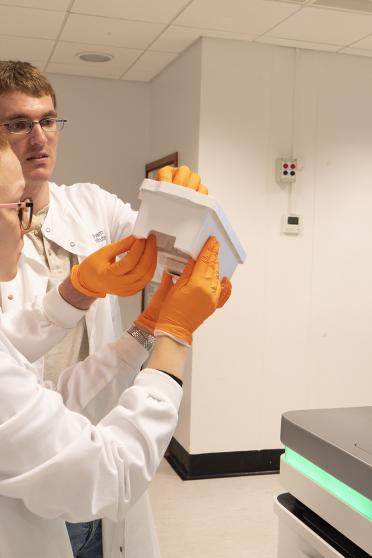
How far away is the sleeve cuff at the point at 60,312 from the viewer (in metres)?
1.38

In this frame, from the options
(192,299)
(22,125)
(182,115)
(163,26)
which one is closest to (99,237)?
(22,125)

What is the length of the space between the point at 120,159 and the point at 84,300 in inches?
146

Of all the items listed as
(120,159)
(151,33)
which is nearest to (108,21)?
(151,33)

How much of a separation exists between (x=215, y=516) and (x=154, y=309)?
7.57 ft

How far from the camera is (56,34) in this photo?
379cm

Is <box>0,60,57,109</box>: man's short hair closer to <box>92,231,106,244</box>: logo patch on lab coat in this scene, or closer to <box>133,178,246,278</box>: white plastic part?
<box>92,231,106,244</box>: logo patch on lab coat

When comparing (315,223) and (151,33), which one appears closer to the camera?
(151,33)

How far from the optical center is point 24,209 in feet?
3.54

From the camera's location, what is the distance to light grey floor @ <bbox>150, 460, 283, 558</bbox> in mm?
2975

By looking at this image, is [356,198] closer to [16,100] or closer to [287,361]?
[287,361]

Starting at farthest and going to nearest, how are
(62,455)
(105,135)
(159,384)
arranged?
(105,135) < (159,384) < (62,455)

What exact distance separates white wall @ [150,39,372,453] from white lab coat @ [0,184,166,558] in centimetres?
190

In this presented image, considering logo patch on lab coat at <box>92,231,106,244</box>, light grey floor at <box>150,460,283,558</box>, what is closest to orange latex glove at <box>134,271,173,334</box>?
logo patch on lab coat at <box>92,231,106,244</box>

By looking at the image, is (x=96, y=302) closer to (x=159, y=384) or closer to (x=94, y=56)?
(x=159, y=384)
